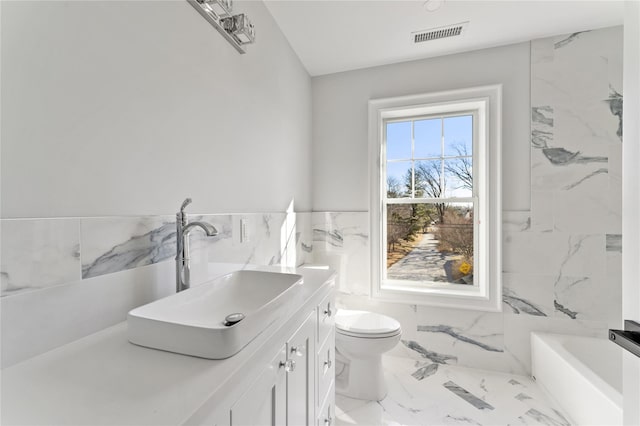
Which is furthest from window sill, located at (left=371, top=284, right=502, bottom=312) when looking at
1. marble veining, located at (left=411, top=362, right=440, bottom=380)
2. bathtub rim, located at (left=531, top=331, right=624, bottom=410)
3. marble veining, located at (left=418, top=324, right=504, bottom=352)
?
marble veining, located at (left=411, top=362, right=440, bottom=380)

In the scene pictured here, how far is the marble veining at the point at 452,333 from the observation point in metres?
2.13

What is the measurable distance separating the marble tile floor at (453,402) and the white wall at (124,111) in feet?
4.64

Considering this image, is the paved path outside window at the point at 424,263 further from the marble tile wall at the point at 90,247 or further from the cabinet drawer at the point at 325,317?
the marble tile wall at the point at 90,247

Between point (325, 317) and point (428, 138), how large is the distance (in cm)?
179

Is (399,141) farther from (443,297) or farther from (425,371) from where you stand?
(425,371)

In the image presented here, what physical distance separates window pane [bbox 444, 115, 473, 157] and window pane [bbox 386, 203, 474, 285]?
0.43 meters

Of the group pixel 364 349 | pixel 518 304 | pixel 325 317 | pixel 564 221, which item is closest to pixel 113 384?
pixel 325 317

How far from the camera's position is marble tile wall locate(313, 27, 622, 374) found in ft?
6.24

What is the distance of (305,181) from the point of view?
2.38m

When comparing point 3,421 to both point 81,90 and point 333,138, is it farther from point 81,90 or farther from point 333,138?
point 333,138

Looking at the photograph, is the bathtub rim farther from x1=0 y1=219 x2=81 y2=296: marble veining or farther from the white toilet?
x1=0 y1=219 x2=81 y2=296: marble veining

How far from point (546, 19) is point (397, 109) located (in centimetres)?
104

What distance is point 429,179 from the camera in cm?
240

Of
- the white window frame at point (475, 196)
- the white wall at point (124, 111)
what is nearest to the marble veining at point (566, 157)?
the white window frame at point (475, 196)
